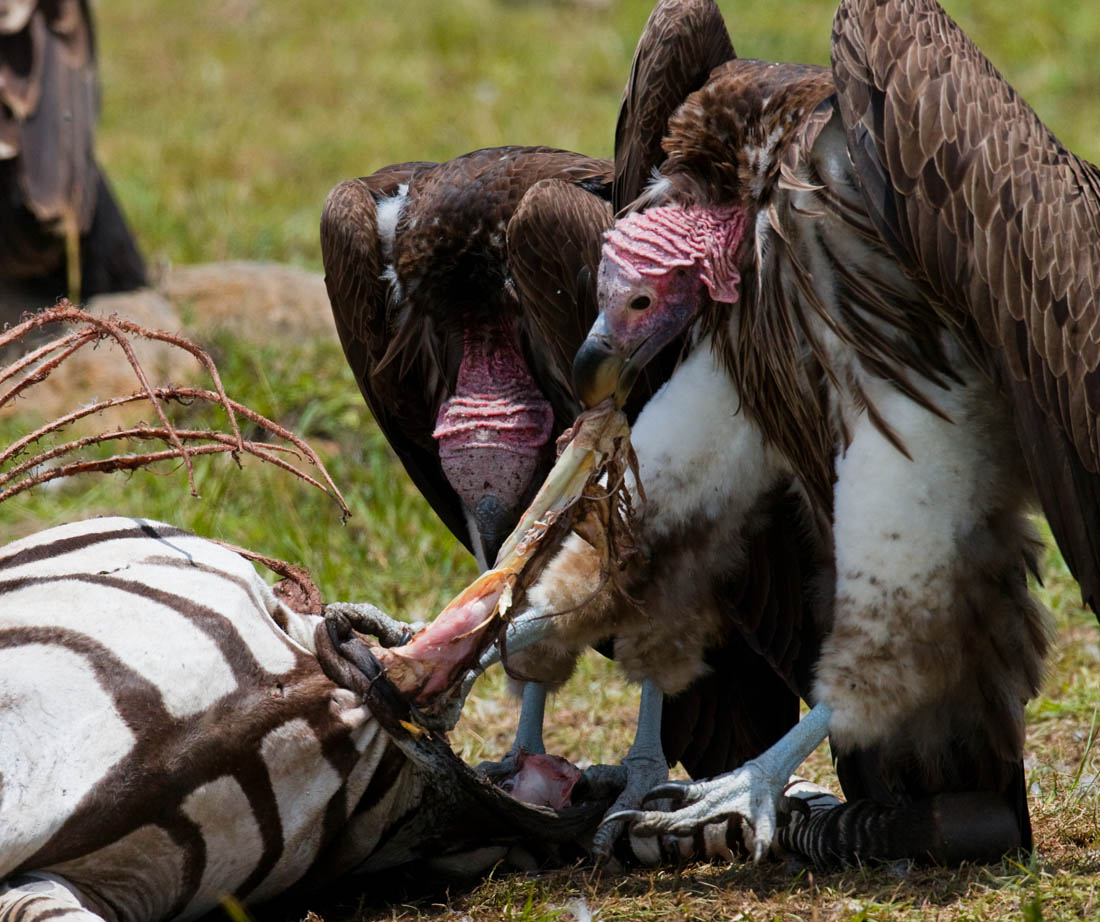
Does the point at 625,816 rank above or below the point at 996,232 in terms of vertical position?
below

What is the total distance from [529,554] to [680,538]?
1.31 feet

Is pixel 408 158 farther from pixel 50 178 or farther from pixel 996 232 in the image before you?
pixel 996 232

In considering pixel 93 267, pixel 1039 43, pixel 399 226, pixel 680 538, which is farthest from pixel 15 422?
pixel 1039 43

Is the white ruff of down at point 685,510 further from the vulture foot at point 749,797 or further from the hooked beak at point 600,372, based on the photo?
the vulture foot at point 749,797

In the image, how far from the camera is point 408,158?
8.41 meters

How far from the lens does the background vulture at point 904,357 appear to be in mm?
2537

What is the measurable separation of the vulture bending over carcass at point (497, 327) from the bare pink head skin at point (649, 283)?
244mm

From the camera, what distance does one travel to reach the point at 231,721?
93.0 inches

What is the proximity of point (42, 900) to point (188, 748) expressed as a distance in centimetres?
30

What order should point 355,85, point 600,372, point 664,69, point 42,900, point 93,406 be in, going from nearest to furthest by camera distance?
point 42,900, point 93,406, point 600,372, point 664,69, point 355,85

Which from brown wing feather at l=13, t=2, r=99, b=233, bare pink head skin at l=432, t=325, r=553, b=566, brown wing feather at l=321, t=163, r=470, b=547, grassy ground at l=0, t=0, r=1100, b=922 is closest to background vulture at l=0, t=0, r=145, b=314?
brown wing feather at l=13, t=2, r=99, b=233

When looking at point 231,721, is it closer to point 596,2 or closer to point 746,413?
point 746,413

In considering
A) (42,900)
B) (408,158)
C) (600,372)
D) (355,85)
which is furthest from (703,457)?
(355,85)

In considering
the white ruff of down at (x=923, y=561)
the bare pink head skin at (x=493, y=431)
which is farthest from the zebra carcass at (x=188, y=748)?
the bare pink head skin at (x=493, y=431)
